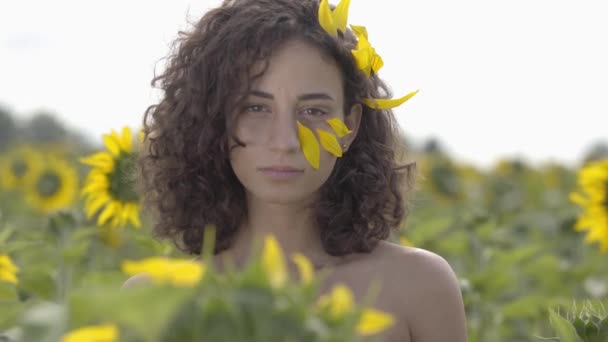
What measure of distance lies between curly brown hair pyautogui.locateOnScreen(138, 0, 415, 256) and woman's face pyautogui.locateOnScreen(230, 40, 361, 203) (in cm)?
3

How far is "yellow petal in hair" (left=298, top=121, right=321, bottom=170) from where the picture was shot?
63.2 inches

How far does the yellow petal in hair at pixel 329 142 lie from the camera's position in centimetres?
164

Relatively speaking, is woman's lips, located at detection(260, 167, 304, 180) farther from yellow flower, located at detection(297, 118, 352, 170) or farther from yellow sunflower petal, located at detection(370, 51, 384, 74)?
yellow sunflower petal, located at detection(370, 51, 384, 74)

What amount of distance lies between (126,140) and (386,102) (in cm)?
105

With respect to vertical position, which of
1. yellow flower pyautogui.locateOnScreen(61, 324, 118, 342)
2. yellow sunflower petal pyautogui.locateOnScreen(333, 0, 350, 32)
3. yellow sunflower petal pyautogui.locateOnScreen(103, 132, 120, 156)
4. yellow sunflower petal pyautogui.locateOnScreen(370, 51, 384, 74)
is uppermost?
yellow sunflower petal pyautogui.locateOnScreen(333, 0, 350, 32)

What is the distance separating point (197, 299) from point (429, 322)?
1.03m

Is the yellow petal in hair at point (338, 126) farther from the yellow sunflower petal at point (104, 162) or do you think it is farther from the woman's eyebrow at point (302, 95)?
the yellow sunflower petal at point (104, 162)

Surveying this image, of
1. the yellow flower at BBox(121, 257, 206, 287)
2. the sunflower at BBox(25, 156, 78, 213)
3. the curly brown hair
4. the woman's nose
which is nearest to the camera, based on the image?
the yellow flower at BBox(121, 257, 206, 287)

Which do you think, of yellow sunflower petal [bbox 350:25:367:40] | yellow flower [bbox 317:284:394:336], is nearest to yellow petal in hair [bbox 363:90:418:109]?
yellow sunflower petal [bbox 350:25:367:40]

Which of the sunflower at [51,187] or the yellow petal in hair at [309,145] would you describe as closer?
the yellow petal in hair at [309,145]

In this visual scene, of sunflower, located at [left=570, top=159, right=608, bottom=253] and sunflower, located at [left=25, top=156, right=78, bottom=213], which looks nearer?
sunflower, located at [left=570, top=159, right=608, bottom=253]

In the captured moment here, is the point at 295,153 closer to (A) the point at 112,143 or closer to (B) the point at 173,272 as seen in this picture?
(B) the point at 173,272

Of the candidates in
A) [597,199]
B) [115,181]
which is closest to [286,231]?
[115,181]

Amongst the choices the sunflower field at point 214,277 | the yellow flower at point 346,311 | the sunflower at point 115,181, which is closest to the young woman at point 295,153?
the sunflower field at point 214,277
